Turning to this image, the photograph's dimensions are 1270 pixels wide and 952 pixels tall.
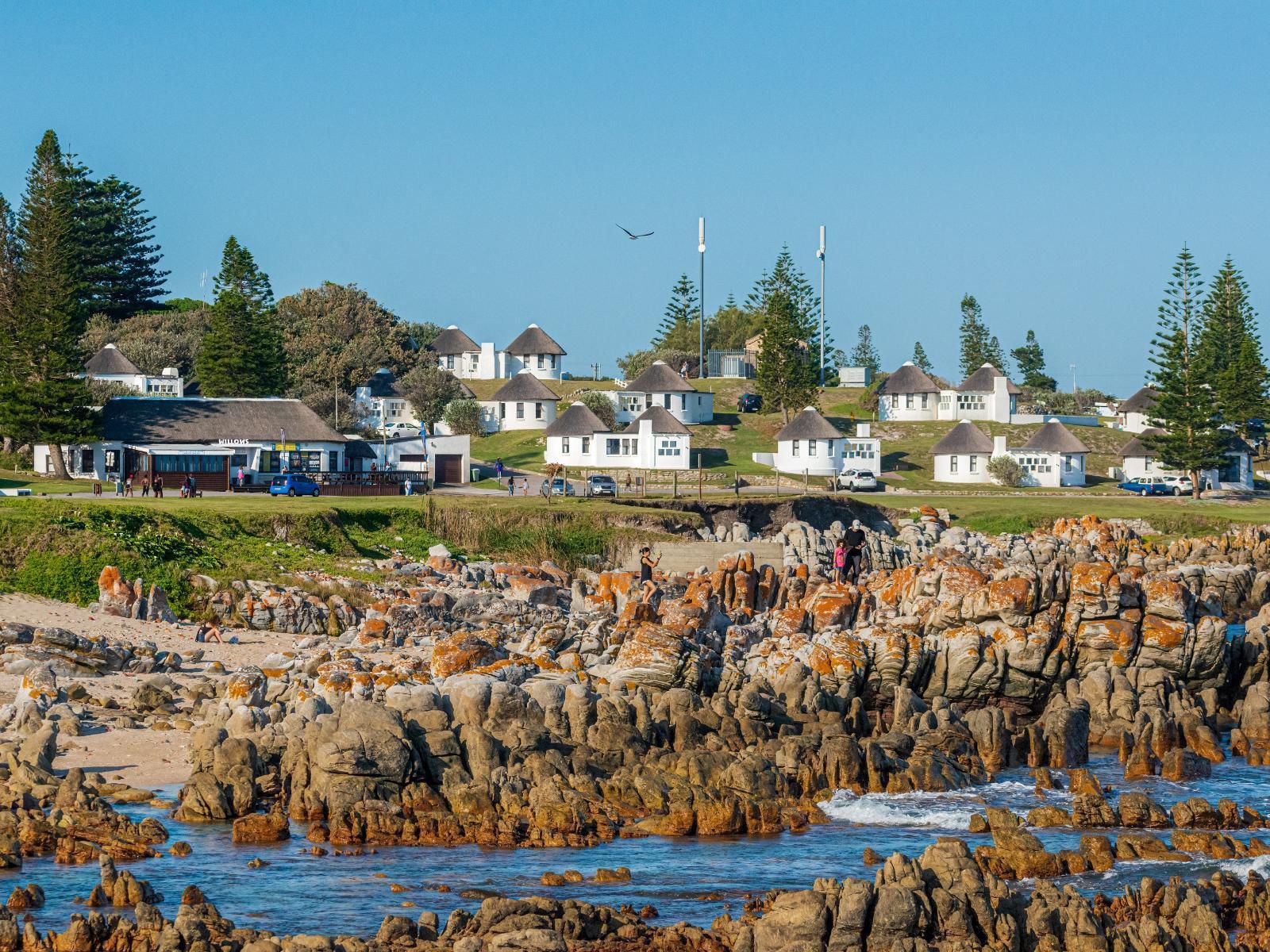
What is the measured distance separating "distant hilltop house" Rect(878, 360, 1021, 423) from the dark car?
44.4 meters

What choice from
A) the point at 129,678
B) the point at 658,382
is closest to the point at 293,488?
the point at 129,678

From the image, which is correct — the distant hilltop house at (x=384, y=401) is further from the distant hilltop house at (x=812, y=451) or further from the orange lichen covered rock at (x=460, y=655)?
the orange lichen covered rock at (x=460, y=655)

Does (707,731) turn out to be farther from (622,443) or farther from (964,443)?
(964,443)

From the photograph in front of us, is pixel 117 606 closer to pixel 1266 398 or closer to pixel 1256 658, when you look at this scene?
pixel 1256 658

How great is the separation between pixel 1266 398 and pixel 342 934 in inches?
3330

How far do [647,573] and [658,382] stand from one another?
175 ft

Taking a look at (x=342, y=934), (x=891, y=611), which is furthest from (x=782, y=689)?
(x=342, y=934)

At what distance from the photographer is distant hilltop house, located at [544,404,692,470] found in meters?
85.1

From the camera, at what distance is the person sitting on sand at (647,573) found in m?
37.1

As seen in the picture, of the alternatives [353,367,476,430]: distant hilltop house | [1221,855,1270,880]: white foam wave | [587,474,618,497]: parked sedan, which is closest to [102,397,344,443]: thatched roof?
[587,474,618,497]: parked sedan

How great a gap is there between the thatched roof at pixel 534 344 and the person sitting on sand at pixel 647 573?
63131mm

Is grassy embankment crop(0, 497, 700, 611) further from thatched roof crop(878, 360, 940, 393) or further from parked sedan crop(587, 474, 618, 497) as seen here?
thatched roof crop(878, 360, 940, 393)

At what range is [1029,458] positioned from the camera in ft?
287

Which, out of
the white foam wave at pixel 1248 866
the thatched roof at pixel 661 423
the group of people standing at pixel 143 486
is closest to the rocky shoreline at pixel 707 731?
the white foam wave at pixel 1248 866
